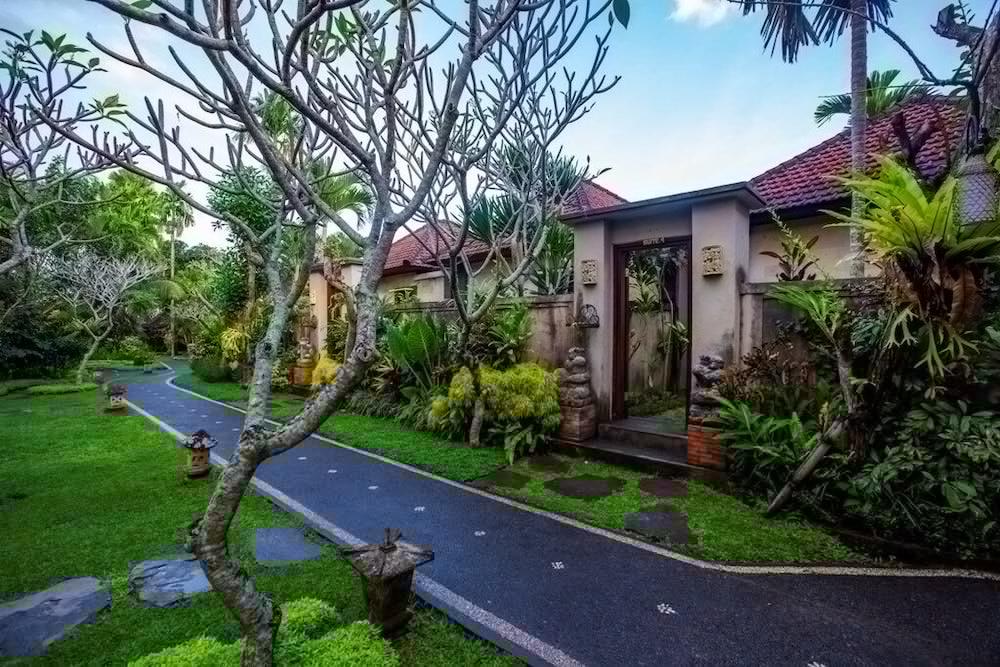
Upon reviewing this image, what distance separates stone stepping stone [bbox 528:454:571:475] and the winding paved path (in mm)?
1293

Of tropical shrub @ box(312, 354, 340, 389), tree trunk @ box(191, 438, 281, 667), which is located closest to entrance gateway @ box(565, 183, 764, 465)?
tree trunk @ box(191, 438, 281, 667)

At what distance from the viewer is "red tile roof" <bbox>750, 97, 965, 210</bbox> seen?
6.32 m

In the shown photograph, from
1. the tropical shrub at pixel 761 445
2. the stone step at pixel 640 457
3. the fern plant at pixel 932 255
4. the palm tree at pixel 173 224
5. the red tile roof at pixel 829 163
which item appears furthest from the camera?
the palm tree at pixel 173 224

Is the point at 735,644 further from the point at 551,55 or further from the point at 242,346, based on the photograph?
the point at 242,346

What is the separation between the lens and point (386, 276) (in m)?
13.0

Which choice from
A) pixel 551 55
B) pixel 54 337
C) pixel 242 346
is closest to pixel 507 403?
pixel 551 55

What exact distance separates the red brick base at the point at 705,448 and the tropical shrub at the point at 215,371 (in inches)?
539

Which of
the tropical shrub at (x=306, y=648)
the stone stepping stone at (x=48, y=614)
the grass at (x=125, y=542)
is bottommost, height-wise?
the grass at (x=125, y=542)

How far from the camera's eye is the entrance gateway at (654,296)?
17.0 feet

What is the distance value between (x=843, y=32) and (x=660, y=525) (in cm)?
735

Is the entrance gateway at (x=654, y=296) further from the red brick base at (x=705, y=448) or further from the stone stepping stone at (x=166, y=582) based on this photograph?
the stone stepping stone at (x=166, y=582)

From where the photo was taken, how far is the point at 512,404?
20.3 ft

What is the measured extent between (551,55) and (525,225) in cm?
261

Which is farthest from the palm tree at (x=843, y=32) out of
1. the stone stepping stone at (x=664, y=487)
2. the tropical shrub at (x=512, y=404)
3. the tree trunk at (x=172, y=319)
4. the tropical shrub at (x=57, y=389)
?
the tree trunk at (x=172, y=319)
